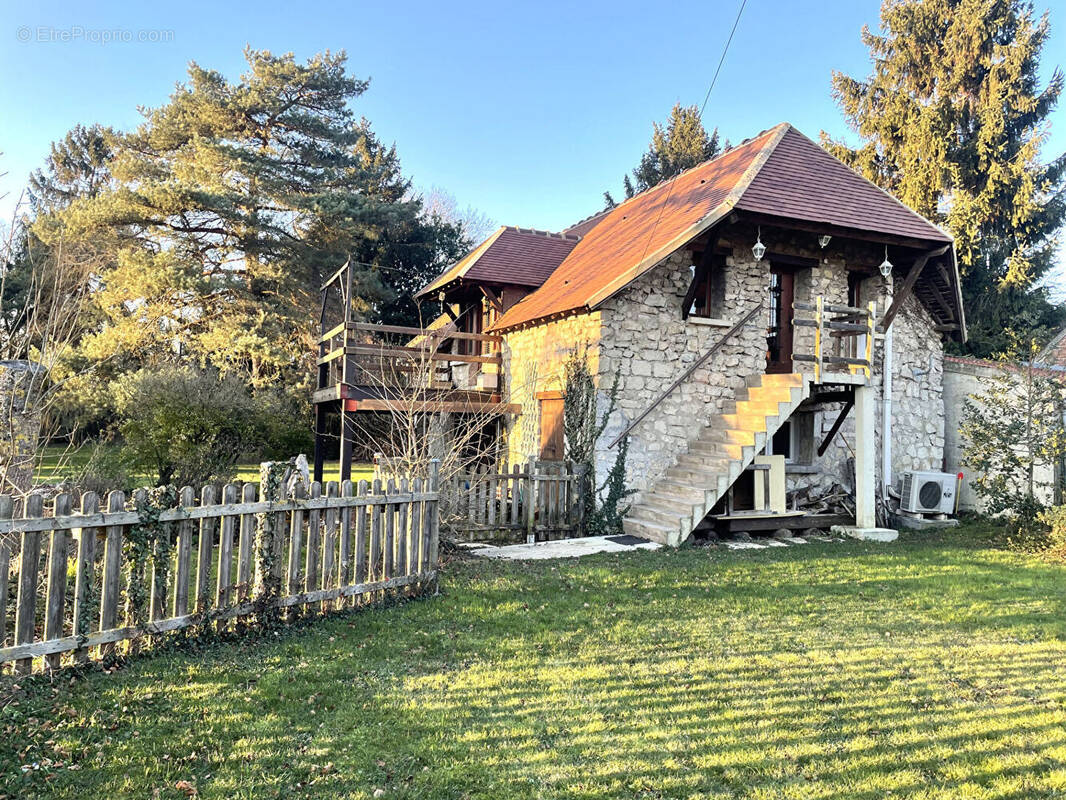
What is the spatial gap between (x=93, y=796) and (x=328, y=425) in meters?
22.1

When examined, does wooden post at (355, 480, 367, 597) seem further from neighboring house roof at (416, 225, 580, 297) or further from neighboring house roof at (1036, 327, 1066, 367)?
neighboring house roof at (1036, 327, 1066, 367)

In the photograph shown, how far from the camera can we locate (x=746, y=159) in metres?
12.8

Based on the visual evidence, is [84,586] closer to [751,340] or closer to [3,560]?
[3,560]

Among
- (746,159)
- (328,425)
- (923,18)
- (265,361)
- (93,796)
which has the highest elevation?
(923,18)

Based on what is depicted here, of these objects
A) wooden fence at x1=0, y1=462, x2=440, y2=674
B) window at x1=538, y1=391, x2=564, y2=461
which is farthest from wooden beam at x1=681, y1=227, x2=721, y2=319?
wooden fence at x1=0, y1=462, x2=440, y2=674

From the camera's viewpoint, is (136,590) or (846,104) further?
(846,104)

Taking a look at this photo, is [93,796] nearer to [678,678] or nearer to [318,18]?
[678,678]

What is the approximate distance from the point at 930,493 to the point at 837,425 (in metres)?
2.01

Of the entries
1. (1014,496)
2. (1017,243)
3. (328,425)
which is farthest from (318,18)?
(1017,243)

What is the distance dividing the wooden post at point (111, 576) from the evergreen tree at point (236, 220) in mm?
18975

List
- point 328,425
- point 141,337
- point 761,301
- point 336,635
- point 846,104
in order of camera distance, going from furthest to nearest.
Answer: point 328,425
point 141,337
point 846,104
point 761,301
point 336,635

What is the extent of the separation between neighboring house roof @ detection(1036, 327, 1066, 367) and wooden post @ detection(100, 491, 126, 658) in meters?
14.2

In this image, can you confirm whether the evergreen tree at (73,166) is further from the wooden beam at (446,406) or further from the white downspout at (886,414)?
the white downspout at (886,414)

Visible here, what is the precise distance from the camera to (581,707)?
3990mm
